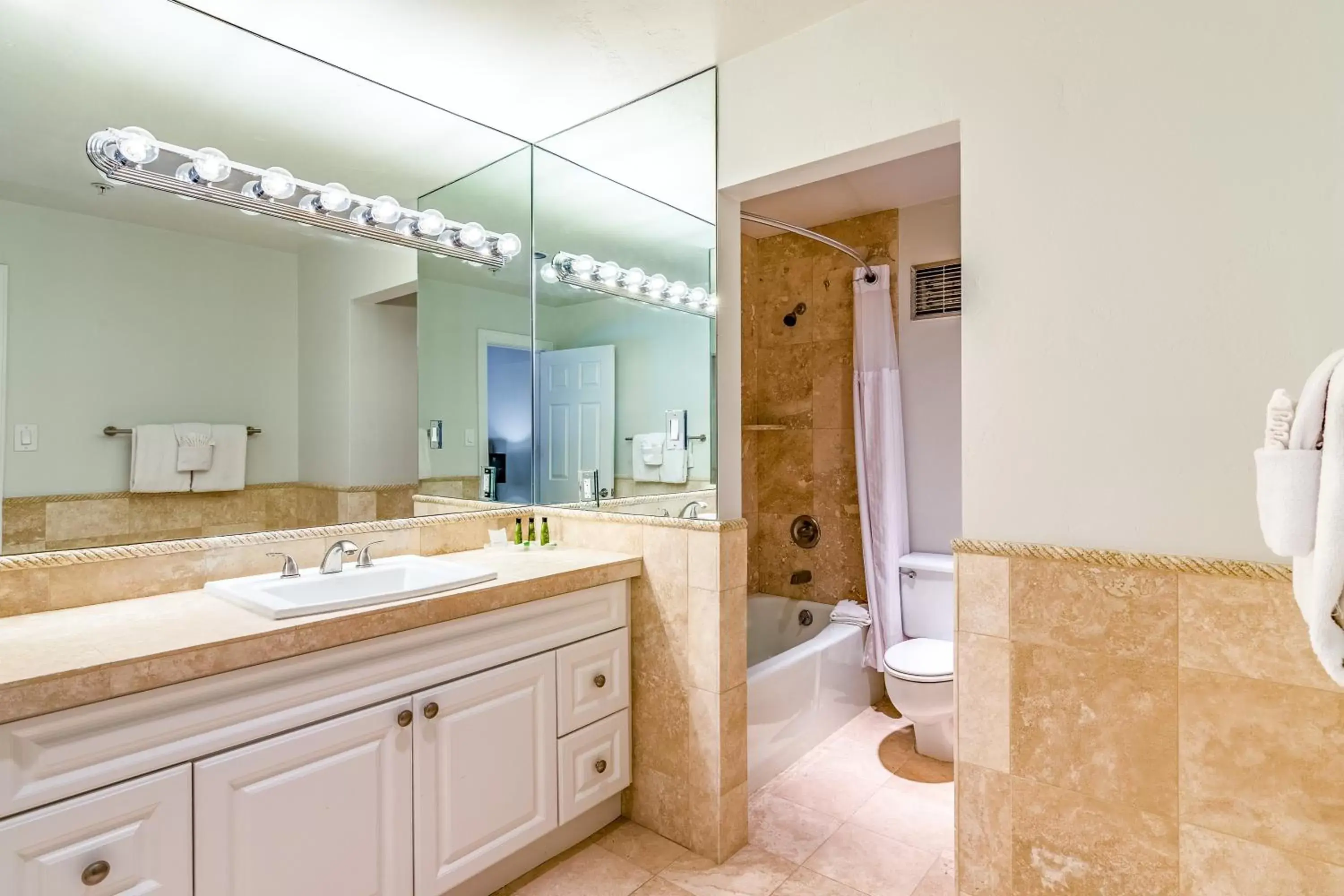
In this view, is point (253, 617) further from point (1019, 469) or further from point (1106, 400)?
point (1106, 400)

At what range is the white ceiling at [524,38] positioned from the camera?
5.96 ft

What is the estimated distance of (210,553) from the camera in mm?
1874

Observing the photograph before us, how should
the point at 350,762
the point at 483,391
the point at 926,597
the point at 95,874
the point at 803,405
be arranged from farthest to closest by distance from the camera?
the point at 803,405 < the point at 926,597 < the point at 483,391 < the point at 350,762 < the point at 95,874

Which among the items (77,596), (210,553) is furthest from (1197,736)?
(77,596)

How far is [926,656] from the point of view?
269 centimetres

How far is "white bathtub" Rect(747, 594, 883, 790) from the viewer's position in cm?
254

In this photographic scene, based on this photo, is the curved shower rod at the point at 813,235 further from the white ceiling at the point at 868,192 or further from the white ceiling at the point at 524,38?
the white ceiling at the point at 524,38

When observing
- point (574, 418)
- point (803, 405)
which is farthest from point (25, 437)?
point (803, 405)

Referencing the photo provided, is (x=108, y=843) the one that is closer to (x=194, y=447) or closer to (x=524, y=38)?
(x=194, y=447)

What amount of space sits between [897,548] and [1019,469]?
62.9 inches

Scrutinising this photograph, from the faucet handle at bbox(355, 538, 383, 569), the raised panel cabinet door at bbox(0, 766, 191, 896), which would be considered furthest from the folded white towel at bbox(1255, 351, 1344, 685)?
the faucet handle at bbox(355, 538, 383, 569)

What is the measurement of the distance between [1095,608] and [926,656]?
131 cm

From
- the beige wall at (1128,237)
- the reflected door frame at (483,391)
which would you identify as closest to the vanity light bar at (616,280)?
the reflected door frame at (483,391)

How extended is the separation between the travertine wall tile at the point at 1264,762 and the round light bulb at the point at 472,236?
2431mm
